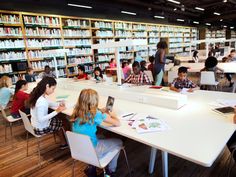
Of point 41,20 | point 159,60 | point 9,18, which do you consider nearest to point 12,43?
point 9,18

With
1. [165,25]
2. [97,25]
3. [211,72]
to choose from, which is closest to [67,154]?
[211,72]

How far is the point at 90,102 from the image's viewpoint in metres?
1.70

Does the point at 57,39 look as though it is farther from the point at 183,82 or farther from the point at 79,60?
the point at 183,82

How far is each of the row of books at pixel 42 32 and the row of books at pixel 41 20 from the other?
0.20 meters

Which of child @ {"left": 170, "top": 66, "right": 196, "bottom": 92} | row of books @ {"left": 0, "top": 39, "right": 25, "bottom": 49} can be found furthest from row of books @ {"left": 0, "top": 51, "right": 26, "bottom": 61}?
child @ {"left": 170, "top": 66, "right": 196, "bottom": 92}

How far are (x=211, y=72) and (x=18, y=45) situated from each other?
5.11 meters

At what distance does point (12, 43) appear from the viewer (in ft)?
17.2

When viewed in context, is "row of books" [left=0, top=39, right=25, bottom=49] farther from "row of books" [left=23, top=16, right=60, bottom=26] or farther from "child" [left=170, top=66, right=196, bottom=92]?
"child" [left=170, top=66, right=196, bottom=92]

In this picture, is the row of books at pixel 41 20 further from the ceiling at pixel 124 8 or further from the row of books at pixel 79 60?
the row of books at pixel 79 60

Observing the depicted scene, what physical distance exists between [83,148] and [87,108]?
0.35m

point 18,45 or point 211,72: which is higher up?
point 18,45

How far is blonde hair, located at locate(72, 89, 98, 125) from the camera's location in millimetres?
1680

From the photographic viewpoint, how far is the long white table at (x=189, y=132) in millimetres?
1265

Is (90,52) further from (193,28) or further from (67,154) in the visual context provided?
(193,28)
